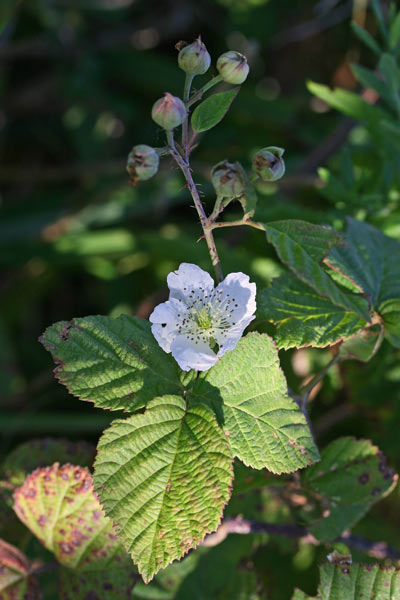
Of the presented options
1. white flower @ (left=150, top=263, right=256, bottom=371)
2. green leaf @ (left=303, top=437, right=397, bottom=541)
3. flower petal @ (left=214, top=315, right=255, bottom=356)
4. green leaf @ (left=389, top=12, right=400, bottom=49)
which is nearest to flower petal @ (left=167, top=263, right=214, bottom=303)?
white flower @ (left=150, top=263, right=256, bottom=371)

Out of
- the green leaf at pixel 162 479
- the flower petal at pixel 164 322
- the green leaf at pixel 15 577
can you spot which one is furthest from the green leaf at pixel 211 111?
the green leaf at pixel 15 577

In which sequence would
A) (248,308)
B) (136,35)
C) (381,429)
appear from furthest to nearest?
1. (136,35)
2. (381,429)
3. (248,308)

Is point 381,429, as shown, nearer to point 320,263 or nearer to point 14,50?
point 320,263

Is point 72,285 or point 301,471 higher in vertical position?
point 72,285

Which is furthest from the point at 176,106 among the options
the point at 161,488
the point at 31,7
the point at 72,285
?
the point at 31,7

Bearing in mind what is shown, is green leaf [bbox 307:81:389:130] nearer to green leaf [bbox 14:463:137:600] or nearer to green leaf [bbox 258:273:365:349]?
green leaf [bbox 258:273:365:349]

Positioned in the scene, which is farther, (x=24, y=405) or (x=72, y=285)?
(x=72, y=285)

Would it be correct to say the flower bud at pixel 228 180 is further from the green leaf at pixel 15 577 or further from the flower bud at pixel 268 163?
the green leaf at pixel 15 577
